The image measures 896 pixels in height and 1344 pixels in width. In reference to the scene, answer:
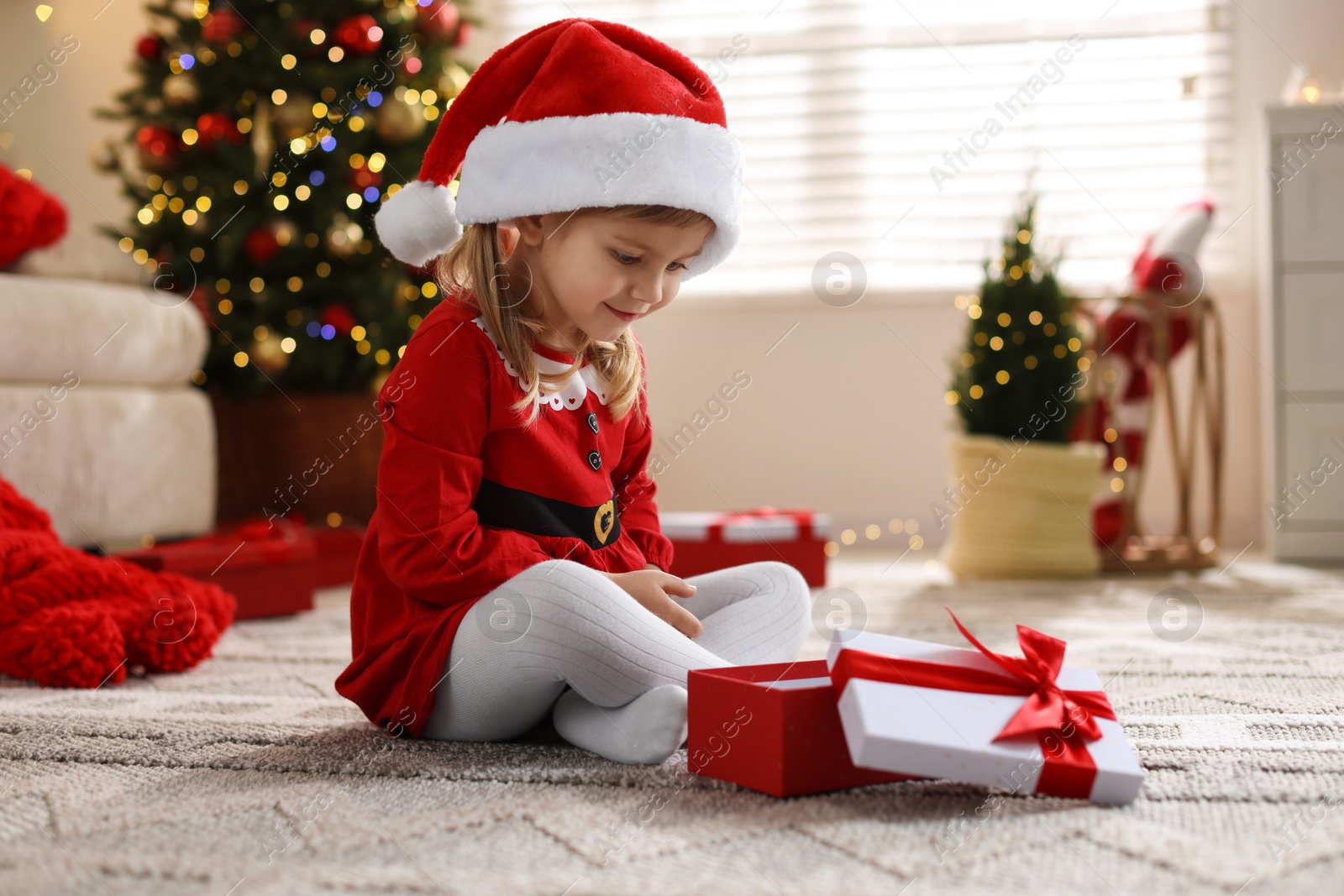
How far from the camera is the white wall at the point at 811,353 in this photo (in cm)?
262

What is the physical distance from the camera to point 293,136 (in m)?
2.14

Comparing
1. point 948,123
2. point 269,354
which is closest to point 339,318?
point 269,354

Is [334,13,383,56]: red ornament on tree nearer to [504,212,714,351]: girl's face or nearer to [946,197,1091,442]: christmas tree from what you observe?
[946,197,1091,442]: christmas tree

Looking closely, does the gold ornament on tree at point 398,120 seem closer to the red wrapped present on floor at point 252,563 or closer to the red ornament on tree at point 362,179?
the red ornament on tree at point 362,179

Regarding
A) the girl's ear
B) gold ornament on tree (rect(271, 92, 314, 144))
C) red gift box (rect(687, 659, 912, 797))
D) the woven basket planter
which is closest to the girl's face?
the girl's ear

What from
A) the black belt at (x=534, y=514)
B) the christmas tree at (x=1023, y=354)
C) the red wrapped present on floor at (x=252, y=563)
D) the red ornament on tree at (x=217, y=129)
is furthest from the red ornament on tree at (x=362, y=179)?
the black belt at (x=534, y=514)

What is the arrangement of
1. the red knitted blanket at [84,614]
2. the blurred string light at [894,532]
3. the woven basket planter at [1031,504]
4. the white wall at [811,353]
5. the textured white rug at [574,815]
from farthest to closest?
the blurred string light at [894,532], the white wall at [811,353], the woven basket planter at [1031,504], the red knitted blanket at [84,614], the textured white rug at [574,815]

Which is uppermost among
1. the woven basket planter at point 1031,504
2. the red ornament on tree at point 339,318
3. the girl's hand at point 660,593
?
the red ornament on tree at point 339,318

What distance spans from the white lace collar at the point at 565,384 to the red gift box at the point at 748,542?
827 mm

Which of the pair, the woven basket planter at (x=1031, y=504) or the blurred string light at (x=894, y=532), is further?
the blurred string light at (x=894, y=532)

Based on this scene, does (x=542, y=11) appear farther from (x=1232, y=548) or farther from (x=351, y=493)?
(x=1232, y=548)

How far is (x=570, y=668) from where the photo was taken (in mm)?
814

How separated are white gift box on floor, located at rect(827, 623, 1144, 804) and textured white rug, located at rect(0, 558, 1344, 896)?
0.02 m

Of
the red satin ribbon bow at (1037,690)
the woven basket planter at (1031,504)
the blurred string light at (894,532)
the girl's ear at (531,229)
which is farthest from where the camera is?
the blurred string light at (894,532)
